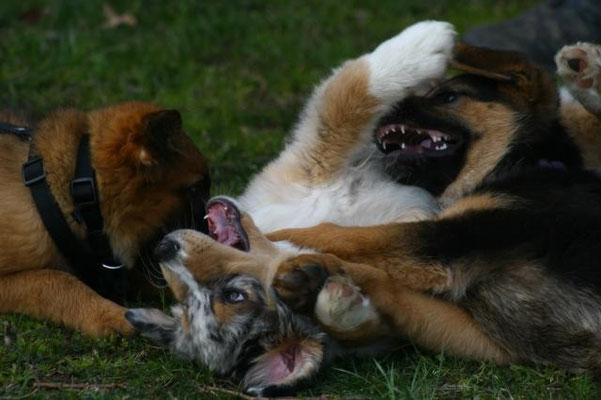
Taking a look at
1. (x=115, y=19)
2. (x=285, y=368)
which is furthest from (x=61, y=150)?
(x=115, y=19)

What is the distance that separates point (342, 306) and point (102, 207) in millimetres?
1403

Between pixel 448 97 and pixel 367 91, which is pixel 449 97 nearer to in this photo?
pixel 448 97

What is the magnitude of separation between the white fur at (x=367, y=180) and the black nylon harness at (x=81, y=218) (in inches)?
31.8

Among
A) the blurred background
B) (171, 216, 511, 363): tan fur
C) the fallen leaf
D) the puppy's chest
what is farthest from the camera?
the fallen leaf

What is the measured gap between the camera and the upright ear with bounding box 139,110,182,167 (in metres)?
4.60

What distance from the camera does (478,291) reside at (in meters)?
4.16

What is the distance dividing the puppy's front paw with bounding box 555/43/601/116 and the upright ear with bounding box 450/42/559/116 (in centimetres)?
10

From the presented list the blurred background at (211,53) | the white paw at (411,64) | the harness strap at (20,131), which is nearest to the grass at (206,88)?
the blurred background at (211,53)

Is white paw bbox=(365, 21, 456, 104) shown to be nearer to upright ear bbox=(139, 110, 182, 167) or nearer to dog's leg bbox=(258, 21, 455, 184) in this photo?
dog's leg bbox=(258, 21, 455, 184)

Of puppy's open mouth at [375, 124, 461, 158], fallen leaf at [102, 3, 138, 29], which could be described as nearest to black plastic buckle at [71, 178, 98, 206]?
puppy's open mouth at [375, 124, 461, 158]

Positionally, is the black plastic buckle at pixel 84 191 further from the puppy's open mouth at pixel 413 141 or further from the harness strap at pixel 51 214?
the puppy's open mouth at pixel 413 141

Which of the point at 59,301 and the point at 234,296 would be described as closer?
the point at 234,296

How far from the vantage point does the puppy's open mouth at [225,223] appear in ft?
14.9

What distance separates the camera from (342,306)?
12.9 ft
